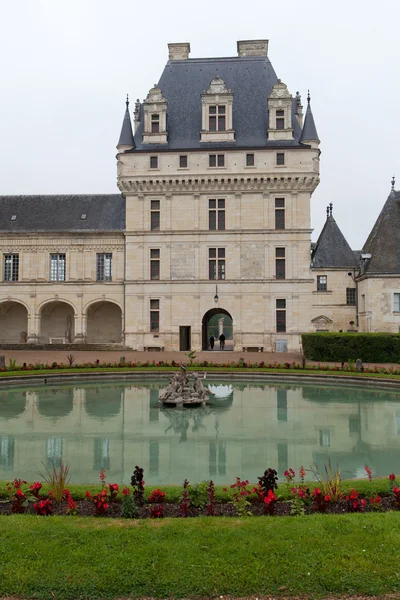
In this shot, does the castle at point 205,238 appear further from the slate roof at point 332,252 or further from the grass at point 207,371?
the grass at point 207,371

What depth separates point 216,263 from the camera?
3731 cm

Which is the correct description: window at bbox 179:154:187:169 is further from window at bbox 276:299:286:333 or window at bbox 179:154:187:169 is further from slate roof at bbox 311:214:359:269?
slate roof at bbox 311:214:359:269

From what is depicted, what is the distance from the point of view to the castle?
121 feet

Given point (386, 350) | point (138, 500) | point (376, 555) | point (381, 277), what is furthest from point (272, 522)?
point (381, 277)

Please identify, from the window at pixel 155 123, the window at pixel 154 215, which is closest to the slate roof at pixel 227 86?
the window at pixel 155 123

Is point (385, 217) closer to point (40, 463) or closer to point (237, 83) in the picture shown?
point (237, 83)

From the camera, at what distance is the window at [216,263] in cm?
3731

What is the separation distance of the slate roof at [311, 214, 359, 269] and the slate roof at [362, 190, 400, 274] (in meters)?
2.17

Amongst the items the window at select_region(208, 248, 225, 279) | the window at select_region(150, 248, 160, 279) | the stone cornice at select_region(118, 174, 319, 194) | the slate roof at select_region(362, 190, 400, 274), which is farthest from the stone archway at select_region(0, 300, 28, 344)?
the slate roof at select_region(362, 190, 400, 274)

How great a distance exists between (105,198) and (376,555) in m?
39.5

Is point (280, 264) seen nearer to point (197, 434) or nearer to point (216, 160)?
point (216, 160)

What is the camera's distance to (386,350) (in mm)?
29375

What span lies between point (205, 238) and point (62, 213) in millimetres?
12644

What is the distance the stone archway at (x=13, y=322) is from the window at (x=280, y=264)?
21.1 metres
